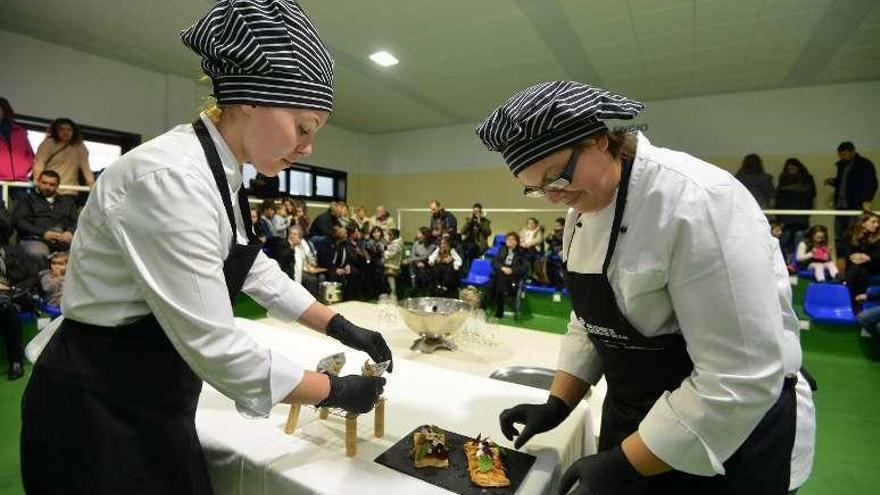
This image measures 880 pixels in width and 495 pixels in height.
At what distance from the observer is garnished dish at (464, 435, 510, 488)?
0.86 metres

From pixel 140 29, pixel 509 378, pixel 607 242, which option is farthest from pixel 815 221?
pixel 140 29

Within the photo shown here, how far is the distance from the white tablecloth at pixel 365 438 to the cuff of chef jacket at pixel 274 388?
0.55 feet

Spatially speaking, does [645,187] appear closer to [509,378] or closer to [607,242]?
[607,242]

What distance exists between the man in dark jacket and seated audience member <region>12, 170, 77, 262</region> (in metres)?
9.31

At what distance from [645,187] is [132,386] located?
103 cm

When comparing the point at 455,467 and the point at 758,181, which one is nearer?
the point at 455,467

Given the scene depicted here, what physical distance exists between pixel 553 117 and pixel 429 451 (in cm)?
74

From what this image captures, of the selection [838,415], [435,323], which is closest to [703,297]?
[435,323]

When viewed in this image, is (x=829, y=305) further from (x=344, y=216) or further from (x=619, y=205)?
(x=344, y=216)

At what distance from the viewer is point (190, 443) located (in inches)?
33.6

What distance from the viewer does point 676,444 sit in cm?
74

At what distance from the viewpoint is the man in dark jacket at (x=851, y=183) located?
611 centimetres

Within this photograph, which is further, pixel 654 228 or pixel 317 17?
pixel 317 17

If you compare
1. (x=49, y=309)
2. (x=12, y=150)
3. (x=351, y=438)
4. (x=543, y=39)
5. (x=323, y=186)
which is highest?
(x=543, y=39)
